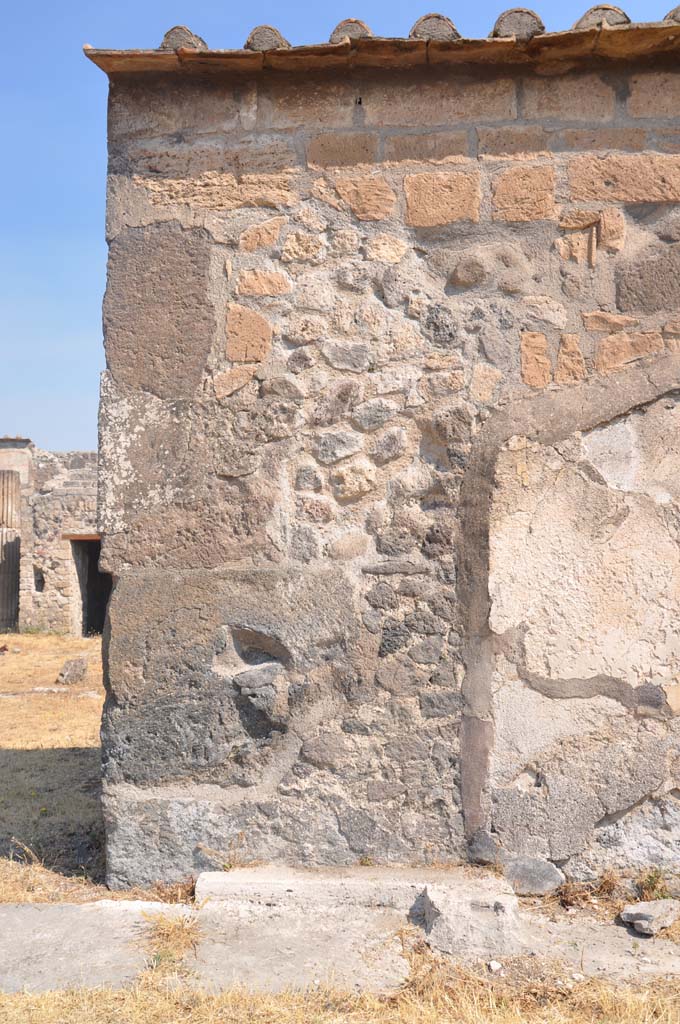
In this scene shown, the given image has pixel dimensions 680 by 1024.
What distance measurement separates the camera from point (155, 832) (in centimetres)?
320

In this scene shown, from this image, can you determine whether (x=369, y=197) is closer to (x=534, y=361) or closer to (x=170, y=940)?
(x=534, y=361)

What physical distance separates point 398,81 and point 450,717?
2382mm

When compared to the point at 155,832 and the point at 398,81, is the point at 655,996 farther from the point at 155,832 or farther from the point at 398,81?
the point at 398,81

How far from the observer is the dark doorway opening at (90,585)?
14.7 m

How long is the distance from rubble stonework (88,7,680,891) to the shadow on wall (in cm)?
60

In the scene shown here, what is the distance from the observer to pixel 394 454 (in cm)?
325

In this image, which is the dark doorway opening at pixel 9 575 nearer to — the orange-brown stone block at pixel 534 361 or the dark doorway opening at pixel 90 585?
the dark doorway opening at pixel 90 585

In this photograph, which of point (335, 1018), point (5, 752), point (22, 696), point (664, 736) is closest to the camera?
point (335, 1018)

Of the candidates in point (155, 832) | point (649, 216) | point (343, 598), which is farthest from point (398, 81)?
point (155, 832)

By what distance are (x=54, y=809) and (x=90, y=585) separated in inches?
447

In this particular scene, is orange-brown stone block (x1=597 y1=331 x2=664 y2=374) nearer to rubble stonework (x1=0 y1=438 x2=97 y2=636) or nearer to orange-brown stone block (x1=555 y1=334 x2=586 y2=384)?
orange-brown stone block (x1=555 y1=334 x2=586 y2=384)

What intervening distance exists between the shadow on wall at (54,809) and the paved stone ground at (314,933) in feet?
1.87

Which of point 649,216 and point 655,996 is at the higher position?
point 649,216

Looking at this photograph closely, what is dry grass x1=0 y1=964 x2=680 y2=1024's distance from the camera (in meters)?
2.32
